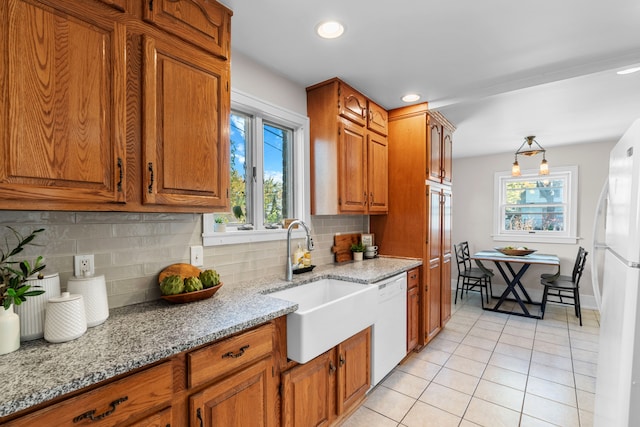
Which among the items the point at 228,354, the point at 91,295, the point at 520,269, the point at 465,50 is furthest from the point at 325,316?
the point at 520,269

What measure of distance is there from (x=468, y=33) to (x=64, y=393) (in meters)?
2.38

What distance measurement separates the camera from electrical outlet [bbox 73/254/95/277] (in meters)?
1.32

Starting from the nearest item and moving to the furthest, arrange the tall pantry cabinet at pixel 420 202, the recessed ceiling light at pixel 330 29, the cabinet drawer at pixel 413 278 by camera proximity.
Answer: the recessed ceiling light at pixel 330 29
the cabinet drawer at pixel 413 278
the tall pantry cabinet at pixel 420 202

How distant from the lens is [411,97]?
2752 mm

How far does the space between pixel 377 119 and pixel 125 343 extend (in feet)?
8.57

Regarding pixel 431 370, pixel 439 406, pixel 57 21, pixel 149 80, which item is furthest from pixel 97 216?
pixel 431 370

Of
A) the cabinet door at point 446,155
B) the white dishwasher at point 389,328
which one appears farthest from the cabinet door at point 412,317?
the cabinet door at point 446,155

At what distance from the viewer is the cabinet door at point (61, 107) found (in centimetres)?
95

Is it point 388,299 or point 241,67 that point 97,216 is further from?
point 388,299

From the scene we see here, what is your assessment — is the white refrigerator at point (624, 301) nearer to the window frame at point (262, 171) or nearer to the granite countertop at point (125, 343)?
the granite countertop at point (125, 343)

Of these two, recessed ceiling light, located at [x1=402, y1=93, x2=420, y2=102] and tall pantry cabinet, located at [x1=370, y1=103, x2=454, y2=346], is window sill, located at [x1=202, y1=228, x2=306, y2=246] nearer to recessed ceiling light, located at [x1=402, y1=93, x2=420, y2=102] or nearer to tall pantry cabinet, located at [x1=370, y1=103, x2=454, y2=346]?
→ tall pantry cabinet, located at [x1=370, y1=103, x2=454, y2=346]

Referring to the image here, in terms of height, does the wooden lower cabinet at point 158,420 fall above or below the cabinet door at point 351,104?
below

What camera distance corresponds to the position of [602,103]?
9.29 feet

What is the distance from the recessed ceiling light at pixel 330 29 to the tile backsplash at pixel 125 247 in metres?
1.30
